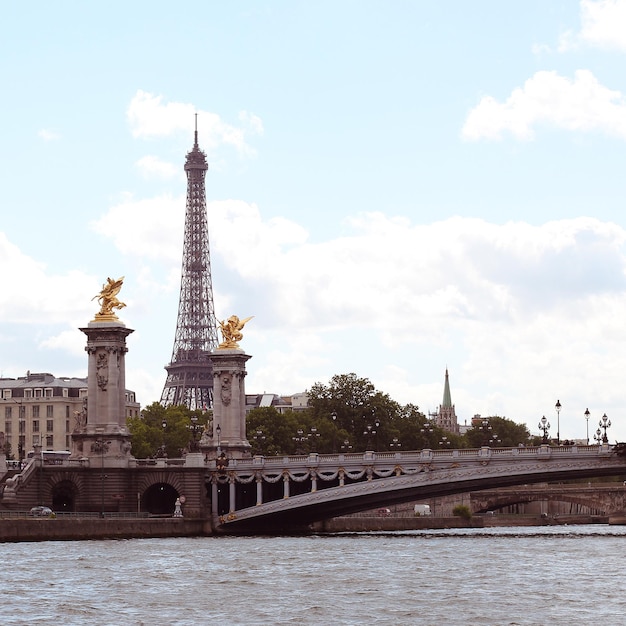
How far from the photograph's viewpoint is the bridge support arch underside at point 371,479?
9506cm

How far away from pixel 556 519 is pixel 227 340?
3993 centimetres

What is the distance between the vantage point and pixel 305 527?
11012 cm

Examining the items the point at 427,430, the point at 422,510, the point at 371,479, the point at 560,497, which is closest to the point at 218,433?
the point at 427,430

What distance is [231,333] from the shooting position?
11894 centimetres

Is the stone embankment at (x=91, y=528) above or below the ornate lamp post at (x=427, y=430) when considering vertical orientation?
below

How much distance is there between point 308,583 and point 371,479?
35.0 metres

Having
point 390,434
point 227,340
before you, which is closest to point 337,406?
point 390,434

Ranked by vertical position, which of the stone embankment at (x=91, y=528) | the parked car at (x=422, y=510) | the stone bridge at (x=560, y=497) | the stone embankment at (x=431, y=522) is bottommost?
the stone embankment at (x=91, y=528)

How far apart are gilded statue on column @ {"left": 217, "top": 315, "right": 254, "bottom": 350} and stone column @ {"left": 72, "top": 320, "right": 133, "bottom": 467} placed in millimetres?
14928

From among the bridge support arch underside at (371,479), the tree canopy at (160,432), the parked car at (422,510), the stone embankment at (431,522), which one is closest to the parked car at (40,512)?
the bridge support arch underside at (371,479)

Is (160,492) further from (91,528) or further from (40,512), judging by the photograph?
(91,528)

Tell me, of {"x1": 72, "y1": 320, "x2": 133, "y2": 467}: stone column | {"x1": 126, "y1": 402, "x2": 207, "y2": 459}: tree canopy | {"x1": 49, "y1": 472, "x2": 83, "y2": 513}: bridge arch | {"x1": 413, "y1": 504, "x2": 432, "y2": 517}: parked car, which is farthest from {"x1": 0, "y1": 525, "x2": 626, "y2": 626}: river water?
{"x1": 413, "y1": 504, "x2": 432, "y2": 517}: parked car

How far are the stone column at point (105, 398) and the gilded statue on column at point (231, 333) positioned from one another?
1493 centimetres

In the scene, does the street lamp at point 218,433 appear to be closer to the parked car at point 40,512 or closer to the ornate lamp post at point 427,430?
the ornate lamp post at point 427,430
